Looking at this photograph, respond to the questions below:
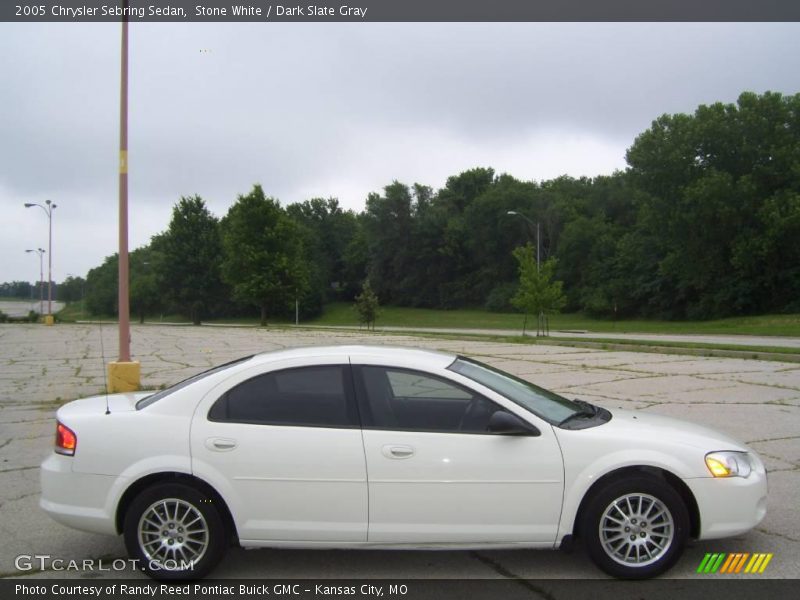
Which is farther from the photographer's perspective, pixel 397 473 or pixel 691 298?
pixel 691 298

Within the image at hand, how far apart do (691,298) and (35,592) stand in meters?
62.6

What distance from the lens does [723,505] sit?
425cm

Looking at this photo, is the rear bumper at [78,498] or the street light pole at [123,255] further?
the street light pole at [123,255]

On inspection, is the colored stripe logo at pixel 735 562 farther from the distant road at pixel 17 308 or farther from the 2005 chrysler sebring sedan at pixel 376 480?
the distant road at pixel 17 308

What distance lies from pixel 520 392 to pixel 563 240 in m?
74.2

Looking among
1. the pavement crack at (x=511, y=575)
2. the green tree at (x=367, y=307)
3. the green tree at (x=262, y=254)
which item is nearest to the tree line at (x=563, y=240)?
the green tree at (x=262, y=254)

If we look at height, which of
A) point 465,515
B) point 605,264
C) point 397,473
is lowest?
point 465,515

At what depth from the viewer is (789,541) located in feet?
15.7

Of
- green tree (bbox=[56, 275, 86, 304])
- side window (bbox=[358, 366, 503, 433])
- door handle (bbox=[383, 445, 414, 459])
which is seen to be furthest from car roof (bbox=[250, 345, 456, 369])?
green tree (bbox=[56, 275, 86, 304])

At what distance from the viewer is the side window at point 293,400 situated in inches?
169

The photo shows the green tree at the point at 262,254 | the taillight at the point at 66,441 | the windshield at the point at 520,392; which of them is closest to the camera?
the taillight at the point at 66,441

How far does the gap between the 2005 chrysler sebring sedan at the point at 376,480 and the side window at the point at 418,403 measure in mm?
11

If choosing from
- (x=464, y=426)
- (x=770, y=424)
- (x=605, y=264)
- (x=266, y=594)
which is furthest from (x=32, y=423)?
(x=605, y=264)

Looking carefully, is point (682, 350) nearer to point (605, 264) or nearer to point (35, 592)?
point (35, 592)
